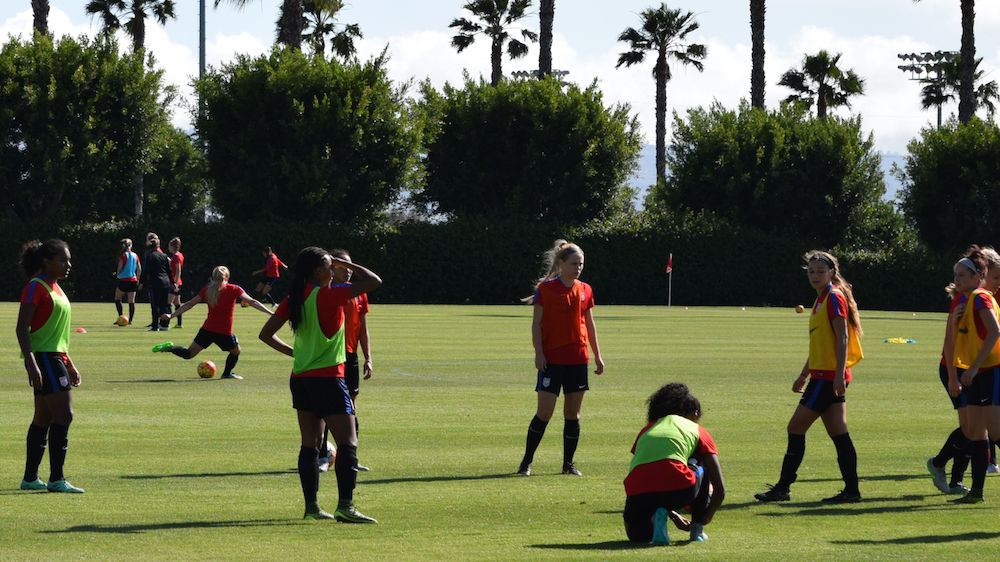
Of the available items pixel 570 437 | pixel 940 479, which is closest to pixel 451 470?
pixel 570 437

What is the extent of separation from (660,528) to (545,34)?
1792 inches

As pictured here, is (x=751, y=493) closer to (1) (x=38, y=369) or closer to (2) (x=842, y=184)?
(1) (x=38, y=369)

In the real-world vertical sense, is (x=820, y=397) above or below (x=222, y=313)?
below

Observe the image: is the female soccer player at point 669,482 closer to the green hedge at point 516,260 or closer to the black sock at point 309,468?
the black sock at point 309,468

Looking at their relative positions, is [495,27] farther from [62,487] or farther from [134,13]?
[62,487]

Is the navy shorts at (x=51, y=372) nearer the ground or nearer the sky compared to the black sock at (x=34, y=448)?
nearer the sky

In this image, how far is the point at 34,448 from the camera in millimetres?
8641

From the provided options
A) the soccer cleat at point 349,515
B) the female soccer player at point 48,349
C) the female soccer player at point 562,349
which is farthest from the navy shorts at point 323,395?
the female soccer player at point 562,349

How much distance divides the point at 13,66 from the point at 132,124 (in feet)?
14.9

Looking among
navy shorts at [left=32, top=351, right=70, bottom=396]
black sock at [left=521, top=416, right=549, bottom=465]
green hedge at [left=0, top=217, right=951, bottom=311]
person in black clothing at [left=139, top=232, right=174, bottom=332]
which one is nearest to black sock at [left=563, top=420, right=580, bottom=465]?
black sock at [left=521, top=416, right=549, bottom=465]

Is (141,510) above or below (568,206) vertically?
below

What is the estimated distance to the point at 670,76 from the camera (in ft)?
219

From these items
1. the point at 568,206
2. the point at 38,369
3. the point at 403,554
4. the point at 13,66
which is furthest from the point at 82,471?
the point at 568,206

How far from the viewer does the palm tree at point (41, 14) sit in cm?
4769
